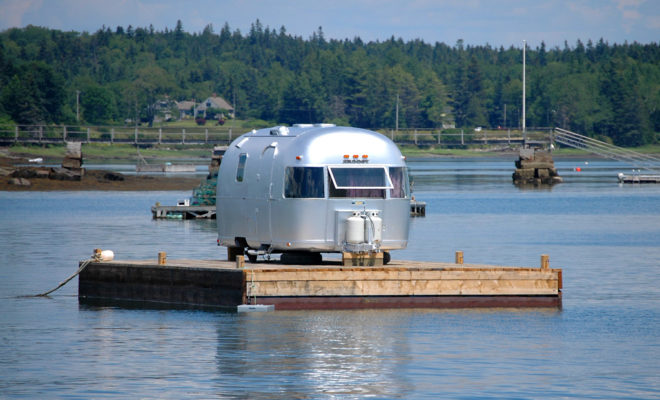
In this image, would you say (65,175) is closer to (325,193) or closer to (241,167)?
(241,167)

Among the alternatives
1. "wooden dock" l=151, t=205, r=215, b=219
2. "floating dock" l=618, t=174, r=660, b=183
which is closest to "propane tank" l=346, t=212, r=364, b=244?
"wooden dock" l=151, t=205, r=215, b=219

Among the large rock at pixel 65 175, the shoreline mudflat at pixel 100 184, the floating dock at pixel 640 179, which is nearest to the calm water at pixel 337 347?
the shoreline mudflat at pixel 100 184

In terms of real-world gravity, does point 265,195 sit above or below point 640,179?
below

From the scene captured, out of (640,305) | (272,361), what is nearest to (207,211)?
(640,305)

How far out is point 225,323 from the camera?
87.4 feet

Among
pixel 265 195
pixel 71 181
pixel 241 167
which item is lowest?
pixel 265 195

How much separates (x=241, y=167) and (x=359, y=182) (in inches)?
132

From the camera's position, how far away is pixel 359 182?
91.9 feet

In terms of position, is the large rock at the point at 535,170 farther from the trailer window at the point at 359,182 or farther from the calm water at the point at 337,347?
the trailer window at the point at 359,182

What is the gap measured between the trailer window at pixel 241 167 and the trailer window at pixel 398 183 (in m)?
3.71

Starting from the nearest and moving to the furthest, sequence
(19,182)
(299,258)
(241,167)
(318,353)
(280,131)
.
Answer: (318,353) < (280,131) < (299,258) < (241,167) < (19,182)

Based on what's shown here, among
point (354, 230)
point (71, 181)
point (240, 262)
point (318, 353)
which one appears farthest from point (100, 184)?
point (318, 353)

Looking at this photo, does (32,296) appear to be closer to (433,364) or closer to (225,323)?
(225,323)

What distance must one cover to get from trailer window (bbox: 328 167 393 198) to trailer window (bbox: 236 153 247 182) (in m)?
2.76
